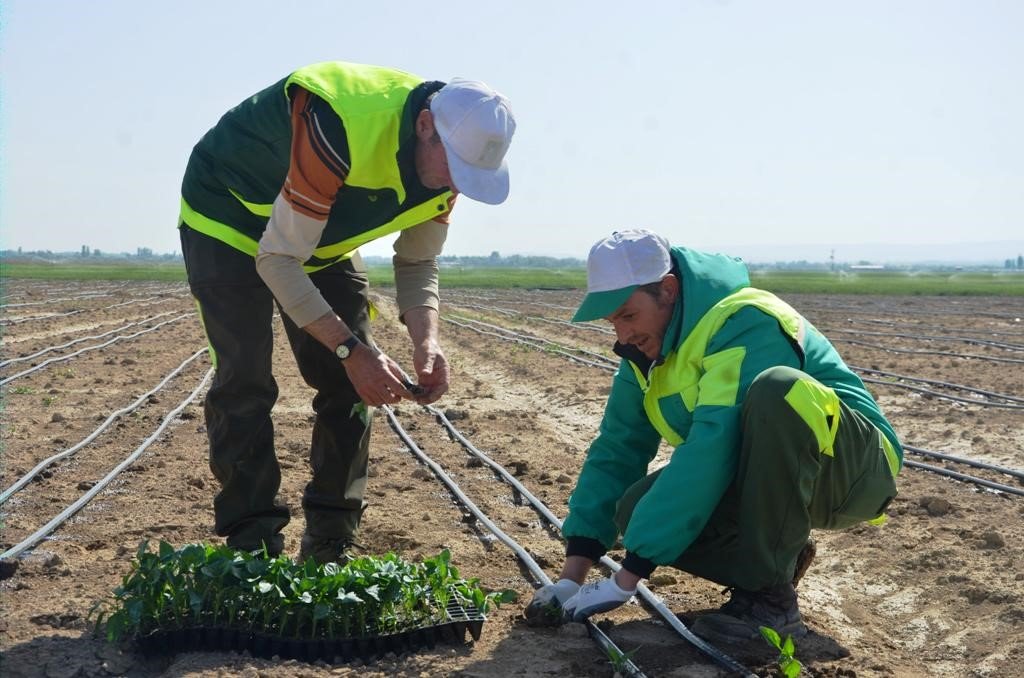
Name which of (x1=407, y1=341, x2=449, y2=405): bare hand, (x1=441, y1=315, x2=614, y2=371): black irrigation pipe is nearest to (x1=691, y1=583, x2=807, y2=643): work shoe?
(x1=407, y1=341, x2=449, y2=405): bare hand

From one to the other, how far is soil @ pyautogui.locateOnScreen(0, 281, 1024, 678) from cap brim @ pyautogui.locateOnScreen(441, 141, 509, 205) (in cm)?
133

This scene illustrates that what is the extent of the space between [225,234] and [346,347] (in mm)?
638

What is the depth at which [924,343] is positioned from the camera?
52.9ft

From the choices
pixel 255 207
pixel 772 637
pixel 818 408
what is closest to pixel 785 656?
pixel 772 637

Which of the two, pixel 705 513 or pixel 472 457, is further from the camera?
pixel 472 457

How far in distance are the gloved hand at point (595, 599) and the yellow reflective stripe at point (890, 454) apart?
0.86 meters

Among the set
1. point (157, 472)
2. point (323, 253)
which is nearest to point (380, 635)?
point (323, 253)

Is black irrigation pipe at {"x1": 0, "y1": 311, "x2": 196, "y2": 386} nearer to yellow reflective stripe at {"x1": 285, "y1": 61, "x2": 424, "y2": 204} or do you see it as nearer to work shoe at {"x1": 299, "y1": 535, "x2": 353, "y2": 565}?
work shoe at {"x1": 299, "y1": 535, "x2": 353, "y2": 565}

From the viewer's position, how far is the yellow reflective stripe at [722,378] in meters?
3.02

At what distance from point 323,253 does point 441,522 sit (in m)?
1.67

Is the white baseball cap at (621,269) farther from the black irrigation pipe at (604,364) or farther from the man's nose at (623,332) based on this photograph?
the black irrigation pipe at (604,364)

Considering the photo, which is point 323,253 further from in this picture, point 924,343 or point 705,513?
point 924,343

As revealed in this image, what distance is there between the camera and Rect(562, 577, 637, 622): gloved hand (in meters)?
3.11

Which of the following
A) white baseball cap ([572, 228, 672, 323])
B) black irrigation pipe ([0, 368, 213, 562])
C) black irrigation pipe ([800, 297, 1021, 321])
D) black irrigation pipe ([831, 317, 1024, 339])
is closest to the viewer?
white baseball cap ([572, 228, 672, 323])
